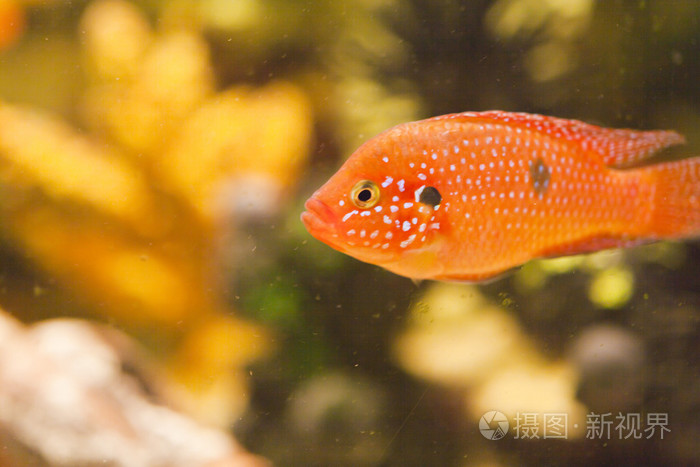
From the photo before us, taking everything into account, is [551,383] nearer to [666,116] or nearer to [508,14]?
[666,116]

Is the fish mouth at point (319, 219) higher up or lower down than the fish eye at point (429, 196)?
lower down

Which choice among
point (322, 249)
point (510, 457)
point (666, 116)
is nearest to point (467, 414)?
point (510, 457)

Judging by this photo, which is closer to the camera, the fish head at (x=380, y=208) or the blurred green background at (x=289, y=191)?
the fish head at (x=380, y=208)

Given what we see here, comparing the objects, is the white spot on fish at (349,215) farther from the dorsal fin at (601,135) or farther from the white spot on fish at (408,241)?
the dorsal fin at (601,135)

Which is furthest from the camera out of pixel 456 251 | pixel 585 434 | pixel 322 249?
pixel 585 434

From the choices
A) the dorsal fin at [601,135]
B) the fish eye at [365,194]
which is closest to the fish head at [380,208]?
the fish eye at [365,194]

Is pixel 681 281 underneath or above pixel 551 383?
above

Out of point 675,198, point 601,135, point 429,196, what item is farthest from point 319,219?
point 675,198

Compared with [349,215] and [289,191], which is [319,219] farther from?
[289,191]
